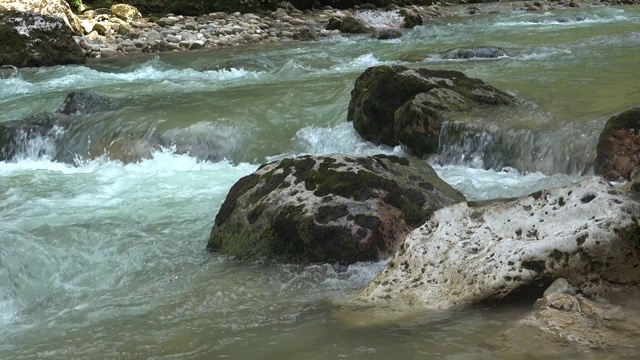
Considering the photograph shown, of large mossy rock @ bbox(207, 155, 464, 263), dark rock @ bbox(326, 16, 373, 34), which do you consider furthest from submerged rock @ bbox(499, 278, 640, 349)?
dark rock @ bbox(326, 16, 373, 34)

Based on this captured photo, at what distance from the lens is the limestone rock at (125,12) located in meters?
24.6

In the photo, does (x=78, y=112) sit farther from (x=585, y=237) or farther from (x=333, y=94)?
(x=585, y=237)

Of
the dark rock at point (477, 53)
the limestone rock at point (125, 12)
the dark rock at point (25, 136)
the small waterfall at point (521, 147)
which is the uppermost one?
the limestone rock at point (125, 12)

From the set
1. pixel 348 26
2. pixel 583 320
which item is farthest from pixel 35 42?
pixel 583 320

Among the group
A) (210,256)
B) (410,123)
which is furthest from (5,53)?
(210,256)

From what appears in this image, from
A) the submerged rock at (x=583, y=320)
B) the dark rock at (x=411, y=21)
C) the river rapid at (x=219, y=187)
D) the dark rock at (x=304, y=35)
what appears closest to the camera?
the submerged rock at (x=583, y=320)

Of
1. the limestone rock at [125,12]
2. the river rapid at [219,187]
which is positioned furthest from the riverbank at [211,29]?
the river rapid at [219,187]

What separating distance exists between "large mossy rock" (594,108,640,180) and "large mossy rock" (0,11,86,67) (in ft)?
49.5

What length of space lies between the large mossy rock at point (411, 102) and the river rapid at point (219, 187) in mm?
234

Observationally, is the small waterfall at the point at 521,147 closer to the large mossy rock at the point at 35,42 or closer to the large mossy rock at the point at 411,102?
the large mossy rock at the point at 411,102

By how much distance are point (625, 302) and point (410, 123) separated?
5.30 metres

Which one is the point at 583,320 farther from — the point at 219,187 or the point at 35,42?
the point at 35,42

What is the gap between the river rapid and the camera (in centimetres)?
411

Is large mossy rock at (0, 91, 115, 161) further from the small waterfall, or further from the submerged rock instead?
the submerged rock
